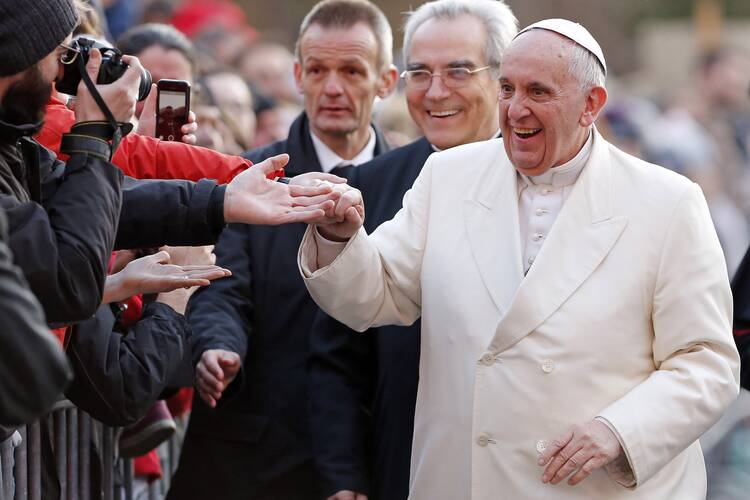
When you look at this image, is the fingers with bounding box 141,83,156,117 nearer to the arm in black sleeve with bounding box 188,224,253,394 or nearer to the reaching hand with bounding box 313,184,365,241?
the arm in black sleeve with bounding box 188,224,253,394

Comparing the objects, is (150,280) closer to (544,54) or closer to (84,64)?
(84,64)

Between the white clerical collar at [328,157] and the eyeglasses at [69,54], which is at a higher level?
the eyeglasses at [69,54]

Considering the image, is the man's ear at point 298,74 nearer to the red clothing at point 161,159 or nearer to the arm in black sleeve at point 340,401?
the arm in black sleeve at point 340,401

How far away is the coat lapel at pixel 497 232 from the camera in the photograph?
4.39m

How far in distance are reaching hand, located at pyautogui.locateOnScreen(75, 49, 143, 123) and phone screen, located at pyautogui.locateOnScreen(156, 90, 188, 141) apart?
3.37 ft

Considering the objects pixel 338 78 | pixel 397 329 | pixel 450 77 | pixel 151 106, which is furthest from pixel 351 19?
pixel 397 329

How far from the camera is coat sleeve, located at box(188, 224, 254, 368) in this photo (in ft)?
16.9

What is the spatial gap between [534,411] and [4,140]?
1699 millimetres

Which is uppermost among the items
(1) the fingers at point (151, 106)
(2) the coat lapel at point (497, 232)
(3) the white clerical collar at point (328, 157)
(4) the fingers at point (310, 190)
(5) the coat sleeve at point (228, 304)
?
(1) the fingers at point (151, 106)

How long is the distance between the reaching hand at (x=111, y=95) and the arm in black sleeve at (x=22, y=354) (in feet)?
3.18

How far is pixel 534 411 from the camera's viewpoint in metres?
4.24

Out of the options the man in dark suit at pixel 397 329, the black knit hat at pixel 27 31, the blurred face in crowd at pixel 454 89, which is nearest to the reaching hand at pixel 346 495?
the man in dark suit at pixel 397 329

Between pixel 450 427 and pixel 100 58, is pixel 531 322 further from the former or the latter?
pixel 100 58

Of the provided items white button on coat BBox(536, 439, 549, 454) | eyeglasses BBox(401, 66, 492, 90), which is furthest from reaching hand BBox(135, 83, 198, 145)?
white button on coat BBox(536, 439, 549, 454)
